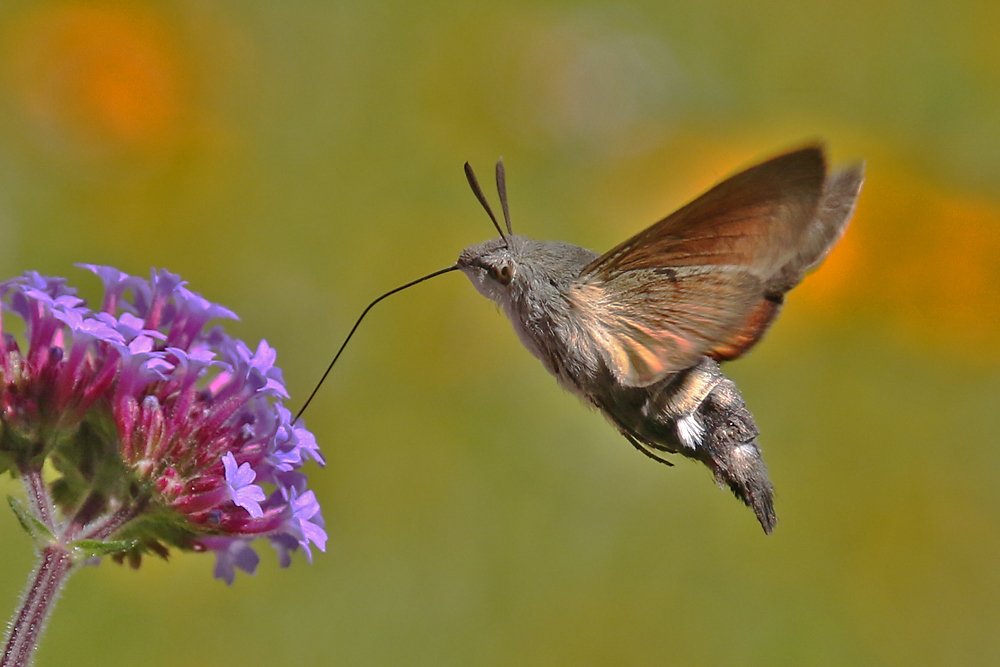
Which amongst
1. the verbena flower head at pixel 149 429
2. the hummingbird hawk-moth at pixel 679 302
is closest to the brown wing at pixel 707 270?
the hummingbird hawk-moth at pixel 679 302

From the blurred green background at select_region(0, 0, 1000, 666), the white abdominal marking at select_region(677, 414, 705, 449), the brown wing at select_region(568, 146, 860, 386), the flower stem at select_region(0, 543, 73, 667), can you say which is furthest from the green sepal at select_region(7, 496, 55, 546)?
the blurred green background at select_region(0, 0, 1000, 666)

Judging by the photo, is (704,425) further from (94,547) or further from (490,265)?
(94,547)

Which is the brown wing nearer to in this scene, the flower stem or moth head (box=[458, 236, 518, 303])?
moth head (box=[458, 236, 518, 303])

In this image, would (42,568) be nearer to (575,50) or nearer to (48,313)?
(48,313)

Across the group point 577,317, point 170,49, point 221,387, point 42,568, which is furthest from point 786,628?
point 170,49

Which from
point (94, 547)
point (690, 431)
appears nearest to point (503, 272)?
point (690, 431)
